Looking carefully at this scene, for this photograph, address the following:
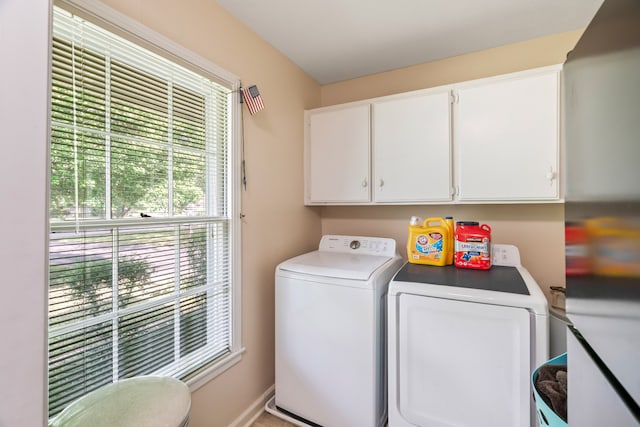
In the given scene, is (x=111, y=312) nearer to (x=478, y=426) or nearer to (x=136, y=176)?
Result: (x=136, y=176)

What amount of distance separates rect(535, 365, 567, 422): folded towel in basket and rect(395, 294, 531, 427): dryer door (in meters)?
0.35

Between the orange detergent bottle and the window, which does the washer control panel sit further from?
the window

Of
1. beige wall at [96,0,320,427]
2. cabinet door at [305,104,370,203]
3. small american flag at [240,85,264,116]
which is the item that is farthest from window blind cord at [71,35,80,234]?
cabinet door at [305,104,370,203]

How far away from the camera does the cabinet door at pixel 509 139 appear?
5.47ft

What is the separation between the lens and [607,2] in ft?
1.53

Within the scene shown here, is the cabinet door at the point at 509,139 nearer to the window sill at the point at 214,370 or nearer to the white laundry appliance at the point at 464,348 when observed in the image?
the white laundry appliance at the point at 464,348

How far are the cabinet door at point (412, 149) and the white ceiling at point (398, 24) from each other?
411 mm

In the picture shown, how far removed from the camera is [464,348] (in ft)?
4.56

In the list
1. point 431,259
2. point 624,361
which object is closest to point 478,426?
point 431,259

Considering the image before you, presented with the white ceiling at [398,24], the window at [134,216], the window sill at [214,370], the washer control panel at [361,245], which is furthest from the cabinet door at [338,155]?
the window sill at [214,370]

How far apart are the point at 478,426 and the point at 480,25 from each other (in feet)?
7.64

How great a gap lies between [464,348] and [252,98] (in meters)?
1.86

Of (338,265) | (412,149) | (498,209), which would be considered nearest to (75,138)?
(338,265)

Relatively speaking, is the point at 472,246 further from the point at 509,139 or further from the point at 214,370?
the point at 214,370
